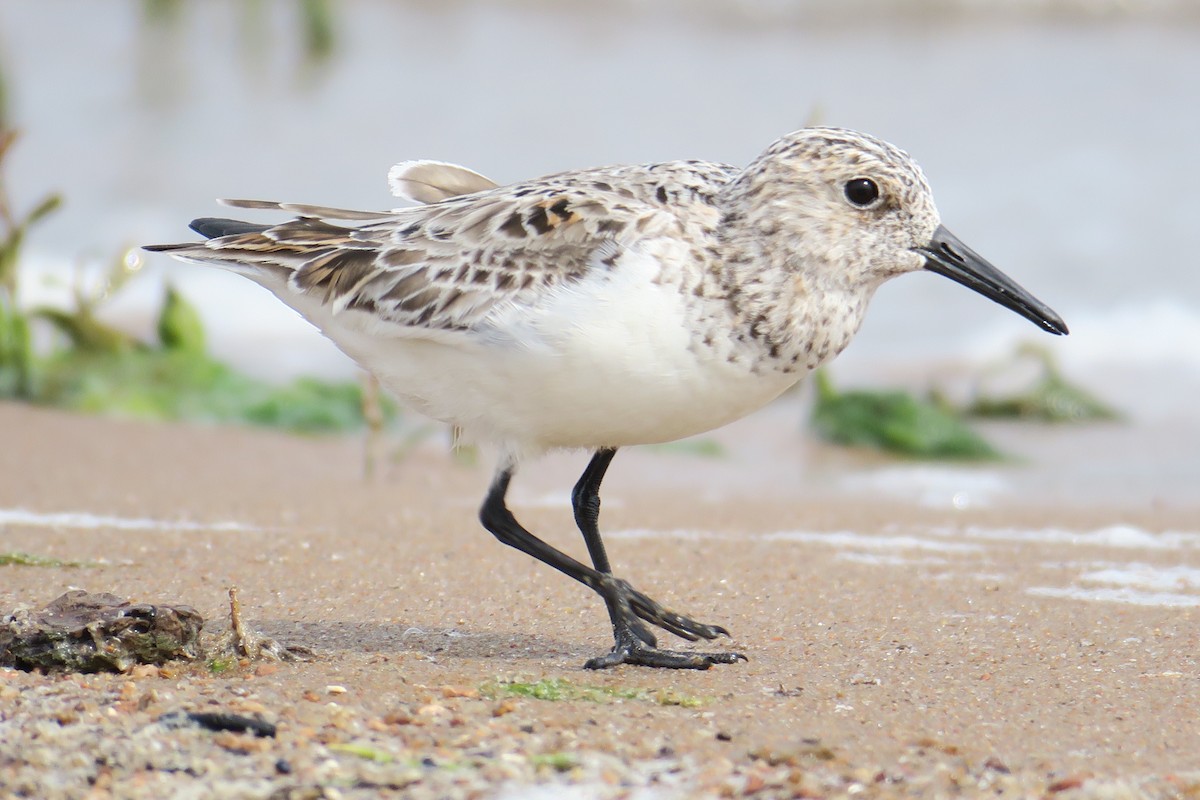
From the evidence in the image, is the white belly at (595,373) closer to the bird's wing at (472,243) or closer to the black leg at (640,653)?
the bird's wing at (472,243)

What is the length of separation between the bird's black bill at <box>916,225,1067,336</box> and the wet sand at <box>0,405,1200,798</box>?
961mm

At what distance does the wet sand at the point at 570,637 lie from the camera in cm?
315

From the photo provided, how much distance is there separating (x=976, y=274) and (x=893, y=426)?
4179 millimetres

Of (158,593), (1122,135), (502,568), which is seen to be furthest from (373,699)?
(1122,135)

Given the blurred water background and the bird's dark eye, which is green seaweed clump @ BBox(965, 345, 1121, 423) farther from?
the bird's dark eye

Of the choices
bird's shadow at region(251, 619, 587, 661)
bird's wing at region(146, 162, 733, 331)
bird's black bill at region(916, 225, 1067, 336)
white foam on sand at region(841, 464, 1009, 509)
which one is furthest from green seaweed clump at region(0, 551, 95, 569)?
white foam on sand at region(841, 464, 1009, 509)

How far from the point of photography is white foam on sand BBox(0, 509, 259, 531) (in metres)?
5.73

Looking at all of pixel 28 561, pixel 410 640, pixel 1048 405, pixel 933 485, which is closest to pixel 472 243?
pixel 410 640

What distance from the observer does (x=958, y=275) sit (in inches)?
174

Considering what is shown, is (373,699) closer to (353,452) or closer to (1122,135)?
(353,452)

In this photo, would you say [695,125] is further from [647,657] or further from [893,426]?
[647,657]

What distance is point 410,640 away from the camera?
4371 millimetres

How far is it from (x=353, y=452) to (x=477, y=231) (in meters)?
3.71

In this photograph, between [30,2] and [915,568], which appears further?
[30,2]
